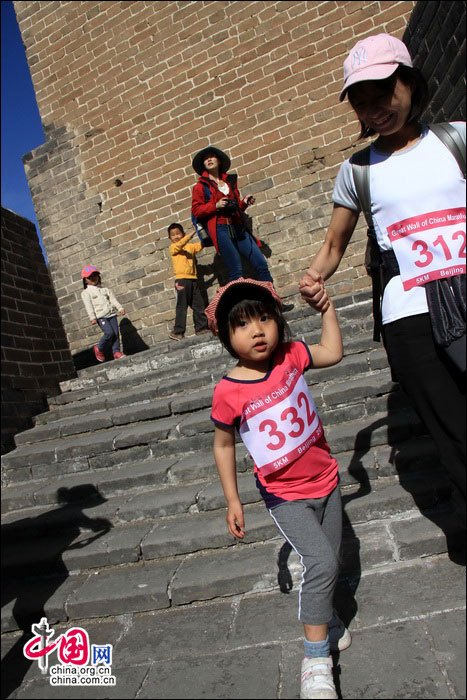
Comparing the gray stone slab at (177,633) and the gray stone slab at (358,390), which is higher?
the gray stone slab at (358,390)

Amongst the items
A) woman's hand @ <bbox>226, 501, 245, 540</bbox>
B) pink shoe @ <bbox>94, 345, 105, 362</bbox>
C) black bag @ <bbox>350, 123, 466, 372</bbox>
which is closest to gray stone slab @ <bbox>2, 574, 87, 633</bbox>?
woman's hand @ <bbox>226, 501, 245, 540</bbox>

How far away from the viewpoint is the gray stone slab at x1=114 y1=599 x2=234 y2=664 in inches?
93.6

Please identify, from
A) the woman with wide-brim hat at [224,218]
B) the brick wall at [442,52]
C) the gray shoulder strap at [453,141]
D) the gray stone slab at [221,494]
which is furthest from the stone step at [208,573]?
the woman with wide-brim hat at [224,218]

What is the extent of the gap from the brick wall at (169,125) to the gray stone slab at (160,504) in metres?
3.96

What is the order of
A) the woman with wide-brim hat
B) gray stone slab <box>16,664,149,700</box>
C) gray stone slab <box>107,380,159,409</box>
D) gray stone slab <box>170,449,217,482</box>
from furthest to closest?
1. the woman with wide-brim hat
2. gray stone slab <box>107,380,159,409</box>
3. gray stone slab <box>170,449,217,482</box>
4. gray stone slab <box>16,664,149,700</box>

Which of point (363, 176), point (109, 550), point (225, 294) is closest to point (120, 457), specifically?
point (109, 550)

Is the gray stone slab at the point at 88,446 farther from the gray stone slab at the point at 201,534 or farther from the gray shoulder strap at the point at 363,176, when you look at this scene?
the gray shoulder strap at the point at 363,176

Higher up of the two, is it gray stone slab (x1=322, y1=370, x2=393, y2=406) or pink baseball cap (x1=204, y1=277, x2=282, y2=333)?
pink baseball cap (x1=204, y1=277, x2=282, y2=333)

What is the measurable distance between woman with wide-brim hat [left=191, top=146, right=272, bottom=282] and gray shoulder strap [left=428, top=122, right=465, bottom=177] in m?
4.30

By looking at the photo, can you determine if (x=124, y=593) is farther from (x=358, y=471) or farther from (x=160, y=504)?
(x=358, y=471)

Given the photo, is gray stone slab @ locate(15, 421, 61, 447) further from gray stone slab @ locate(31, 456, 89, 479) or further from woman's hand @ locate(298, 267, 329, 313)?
woman's hand @ locate(298, 267, 329, 313)

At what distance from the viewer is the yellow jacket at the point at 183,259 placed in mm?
7191

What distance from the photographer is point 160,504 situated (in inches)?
143
